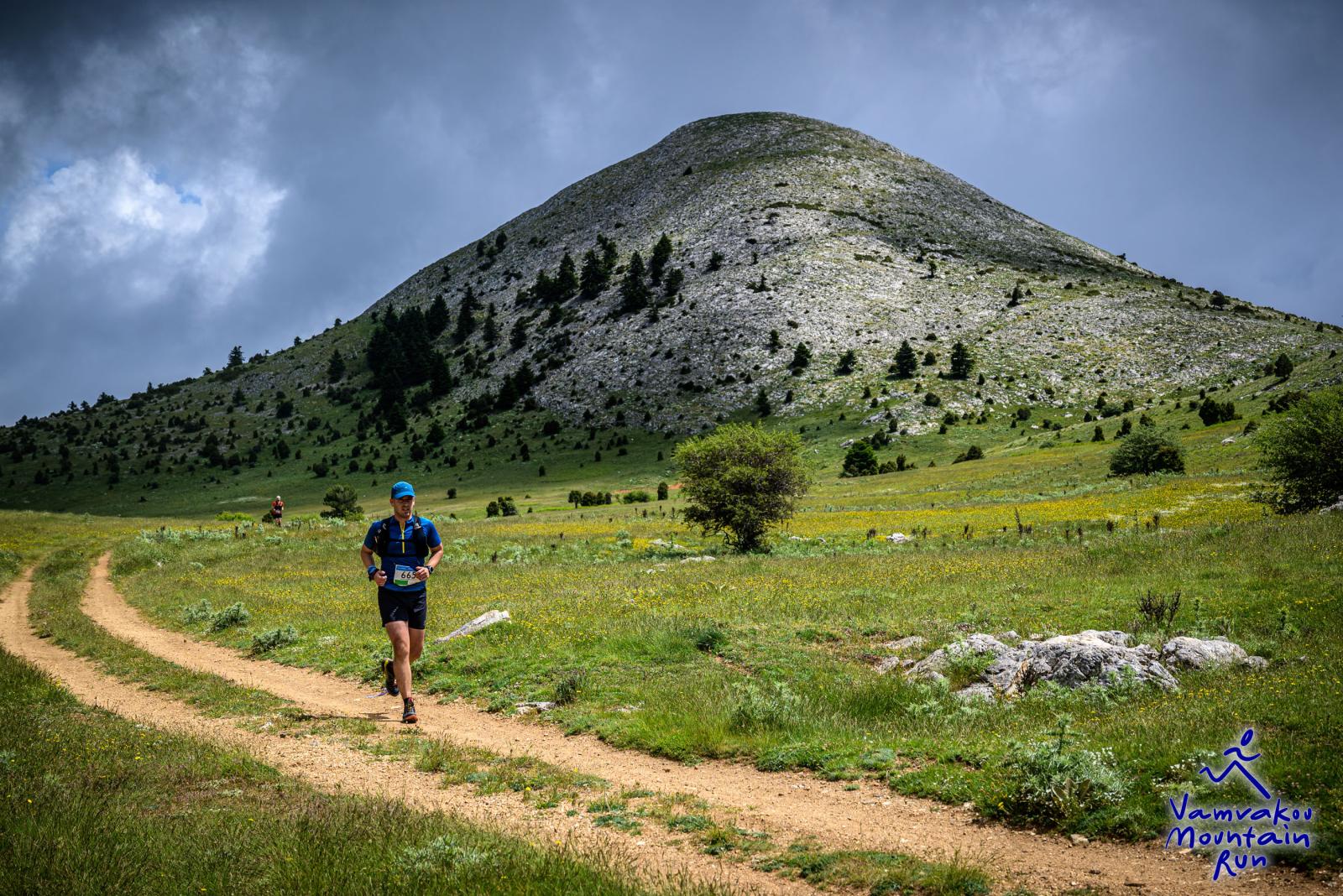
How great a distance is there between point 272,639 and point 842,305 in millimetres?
116356

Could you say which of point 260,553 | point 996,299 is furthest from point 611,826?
point 996,299

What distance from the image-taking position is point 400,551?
11125 mm

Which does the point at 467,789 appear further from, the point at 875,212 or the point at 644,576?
the point at 875,212

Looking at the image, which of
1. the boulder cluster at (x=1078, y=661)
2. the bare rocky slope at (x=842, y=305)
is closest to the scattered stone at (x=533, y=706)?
the boulder cluster at (x=1078, y=661)

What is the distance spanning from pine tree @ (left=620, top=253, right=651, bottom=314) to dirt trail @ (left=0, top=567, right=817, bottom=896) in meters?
127

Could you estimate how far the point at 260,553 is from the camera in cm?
3562

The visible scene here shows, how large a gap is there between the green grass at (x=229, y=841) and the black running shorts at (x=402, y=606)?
346cm

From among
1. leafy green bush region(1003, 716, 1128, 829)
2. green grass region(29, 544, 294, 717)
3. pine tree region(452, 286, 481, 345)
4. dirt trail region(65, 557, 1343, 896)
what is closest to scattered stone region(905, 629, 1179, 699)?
leafy green bush region(1003, 716, 1128, 829)

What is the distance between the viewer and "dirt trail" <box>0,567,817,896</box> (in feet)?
19.1

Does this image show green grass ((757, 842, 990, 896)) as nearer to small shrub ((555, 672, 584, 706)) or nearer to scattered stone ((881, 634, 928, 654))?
small shrub ((555, 672, 584, 706))

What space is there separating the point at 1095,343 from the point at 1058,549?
101276 millimetres

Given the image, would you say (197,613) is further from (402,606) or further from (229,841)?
(229,841)

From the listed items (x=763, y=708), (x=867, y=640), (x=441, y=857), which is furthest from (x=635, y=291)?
(x=441, y=857)

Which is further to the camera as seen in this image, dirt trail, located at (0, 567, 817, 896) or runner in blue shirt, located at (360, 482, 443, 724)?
runner in blue shirt, located at (360, 482, 443, 724)
